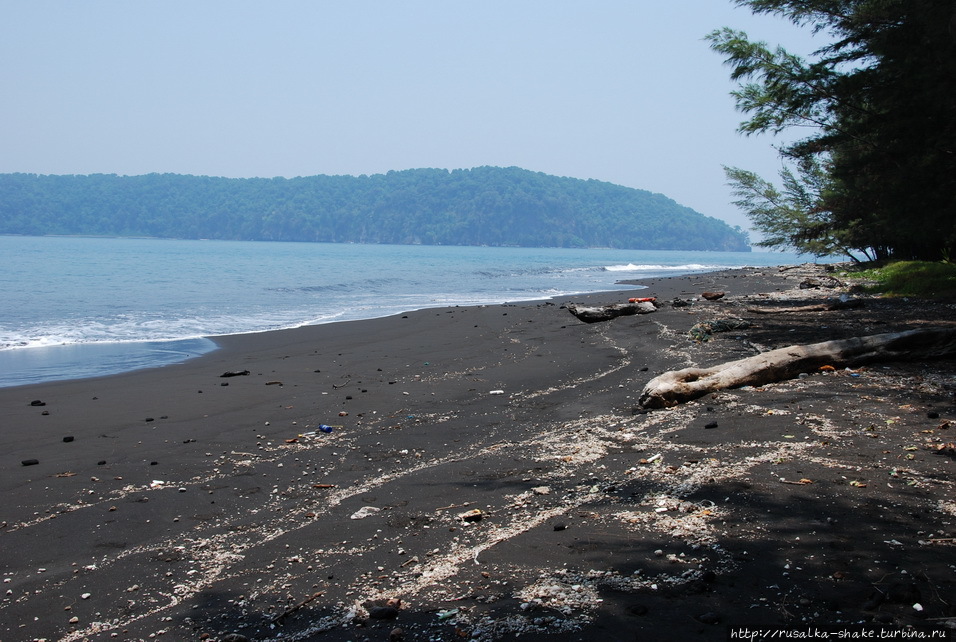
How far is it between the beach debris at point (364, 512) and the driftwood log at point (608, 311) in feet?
39.0

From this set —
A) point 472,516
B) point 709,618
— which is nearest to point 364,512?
point 472,516

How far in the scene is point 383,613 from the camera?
3.48 meters

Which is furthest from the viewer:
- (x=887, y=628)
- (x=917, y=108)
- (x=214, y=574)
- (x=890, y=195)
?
(x=890, y=195)

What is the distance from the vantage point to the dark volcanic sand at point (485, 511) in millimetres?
3426

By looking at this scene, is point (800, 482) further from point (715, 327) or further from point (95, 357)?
point (95, 357)

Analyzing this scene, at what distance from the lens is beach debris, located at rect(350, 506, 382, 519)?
5.00 meters

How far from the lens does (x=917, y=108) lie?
1334 cm

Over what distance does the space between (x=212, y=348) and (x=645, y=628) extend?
13702 millimetres

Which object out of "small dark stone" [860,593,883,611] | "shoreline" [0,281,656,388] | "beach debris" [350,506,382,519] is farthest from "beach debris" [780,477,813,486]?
"shoreline" [0,281,656,388]

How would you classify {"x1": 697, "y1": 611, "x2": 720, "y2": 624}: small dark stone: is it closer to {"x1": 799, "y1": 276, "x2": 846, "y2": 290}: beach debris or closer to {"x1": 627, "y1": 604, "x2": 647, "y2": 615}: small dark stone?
{"x1": 627, "y1": 604, "x2": 647, "y2": 615}: small dark stone

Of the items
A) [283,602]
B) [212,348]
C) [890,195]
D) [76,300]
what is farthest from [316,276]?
[283,602]

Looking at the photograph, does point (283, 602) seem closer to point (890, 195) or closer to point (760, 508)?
point (760, 508)

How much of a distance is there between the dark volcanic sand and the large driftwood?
228mm

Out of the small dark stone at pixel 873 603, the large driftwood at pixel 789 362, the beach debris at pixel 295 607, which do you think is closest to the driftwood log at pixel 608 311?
the large driftwood at pixel 789 362
